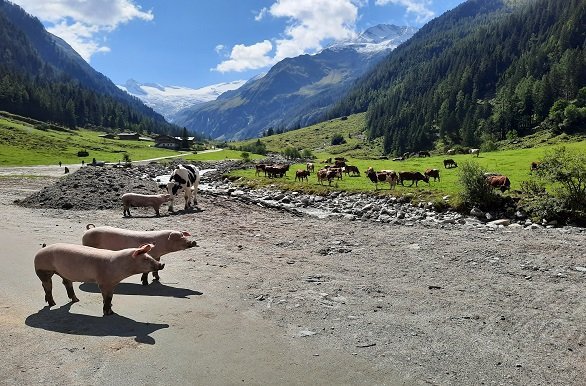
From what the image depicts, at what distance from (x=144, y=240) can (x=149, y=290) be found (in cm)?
185

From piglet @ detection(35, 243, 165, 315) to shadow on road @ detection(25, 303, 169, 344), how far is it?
0.45 metres

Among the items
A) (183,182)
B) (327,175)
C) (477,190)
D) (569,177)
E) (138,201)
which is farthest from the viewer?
(327,175)

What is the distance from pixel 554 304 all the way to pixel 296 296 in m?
7.03

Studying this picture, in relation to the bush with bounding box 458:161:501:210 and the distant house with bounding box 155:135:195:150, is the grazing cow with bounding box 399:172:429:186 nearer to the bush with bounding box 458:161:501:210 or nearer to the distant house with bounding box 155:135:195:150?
the bush with bounding box 458:161:501:210

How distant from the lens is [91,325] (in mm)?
10117

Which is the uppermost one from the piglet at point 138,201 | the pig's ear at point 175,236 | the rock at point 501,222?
the pig's ear at point 175,236

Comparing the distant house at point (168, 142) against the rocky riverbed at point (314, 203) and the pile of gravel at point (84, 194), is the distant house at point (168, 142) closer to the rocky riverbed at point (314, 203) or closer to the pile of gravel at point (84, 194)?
the rocky riverbed at point (314, 203)

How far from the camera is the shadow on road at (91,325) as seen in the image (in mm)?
9727

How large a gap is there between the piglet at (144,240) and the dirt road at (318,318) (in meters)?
1.06

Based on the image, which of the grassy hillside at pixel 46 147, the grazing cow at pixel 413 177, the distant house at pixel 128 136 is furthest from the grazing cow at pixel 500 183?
the distant house at pixel 128 136

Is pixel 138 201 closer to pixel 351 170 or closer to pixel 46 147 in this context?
pixel 351 170

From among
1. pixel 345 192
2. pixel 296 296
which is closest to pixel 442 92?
pixel 345 192

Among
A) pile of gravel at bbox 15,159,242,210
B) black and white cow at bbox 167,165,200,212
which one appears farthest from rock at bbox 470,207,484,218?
pile of gravel at bbox 15,159,242,210

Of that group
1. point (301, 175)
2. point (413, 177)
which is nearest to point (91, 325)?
point (413, 177)
